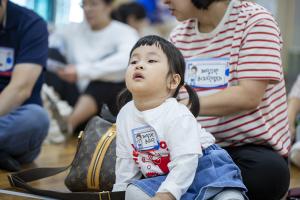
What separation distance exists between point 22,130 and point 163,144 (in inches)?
39.6

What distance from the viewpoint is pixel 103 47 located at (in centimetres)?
336

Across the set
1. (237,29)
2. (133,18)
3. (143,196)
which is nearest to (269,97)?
(237,29)

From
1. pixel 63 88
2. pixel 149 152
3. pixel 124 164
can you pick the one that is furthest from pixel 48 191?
pixel 63 88

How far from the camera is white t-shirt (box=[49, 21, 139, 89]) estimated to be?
10.7ft

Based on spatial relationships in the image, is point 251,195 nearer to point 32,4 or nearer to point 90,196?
point 90,196

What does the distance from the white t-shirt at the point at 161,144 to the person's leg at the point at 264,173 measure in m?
0.28

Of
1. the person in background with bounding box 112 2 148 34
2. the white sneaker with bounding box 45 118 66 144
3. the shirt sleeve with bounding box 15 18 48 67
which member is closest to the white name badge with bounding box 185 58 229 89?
the shirt sleeve with bounding box 15 18 48 67

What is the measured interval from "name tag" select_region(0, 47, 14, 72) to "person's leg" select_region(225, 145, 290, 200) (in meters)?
1.05

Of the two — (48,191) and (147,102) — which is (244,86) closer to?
(147,102)

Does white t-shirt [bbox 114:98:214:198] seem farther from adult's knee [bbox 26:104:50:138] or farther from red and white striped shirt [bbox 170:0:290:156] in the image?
adult's knee [bbox 26:104:50:138]

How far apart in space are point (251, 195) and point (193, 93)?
1.30 feet

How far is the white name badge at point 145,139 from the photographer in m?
1.35

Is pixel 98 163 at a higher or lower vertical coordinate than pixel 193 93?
lower

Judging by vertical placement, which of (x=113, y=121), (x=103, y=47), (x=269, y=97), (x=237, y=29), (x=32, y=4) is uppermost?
(x=237, y=29)
